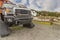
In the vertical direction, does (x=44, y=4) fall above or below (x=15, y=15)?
above

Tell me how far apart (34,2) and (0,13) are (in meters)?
5.14

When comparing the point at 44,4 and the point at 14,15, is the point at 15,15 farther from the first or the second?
the point at 44,4

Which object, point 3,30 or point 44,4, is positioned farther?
point 44,4

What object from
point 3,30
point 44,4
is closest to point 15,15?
point 3,30

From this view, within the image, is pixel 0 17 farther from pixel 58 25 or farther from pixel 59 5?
pixel 59 5

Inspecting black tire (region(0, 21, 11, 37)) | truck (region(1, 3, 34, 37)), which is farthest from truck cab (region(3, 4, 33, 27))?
black tire (region(0, 21, 11, 37))

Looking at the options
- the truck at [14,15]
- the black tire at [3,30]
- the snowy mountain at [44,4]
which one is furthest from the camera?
the snowy mountain at [44,4]

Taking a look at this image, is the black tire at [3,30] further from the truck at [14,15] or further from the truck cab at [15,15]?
the truck cab at [15,15]

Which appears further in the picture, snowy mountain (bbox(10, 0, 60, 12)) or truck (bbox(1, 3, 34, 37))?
snowy mountain (bbox(10, 0, 60, 12))

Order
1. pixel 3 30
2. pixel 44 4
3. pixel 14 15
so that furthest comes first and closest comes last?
pixel 44 4
pixel 14 15
pixel 3 30

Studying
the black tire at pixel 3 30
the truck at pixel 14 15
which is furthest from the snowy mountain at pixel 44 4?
the black tire at pixel 3 30

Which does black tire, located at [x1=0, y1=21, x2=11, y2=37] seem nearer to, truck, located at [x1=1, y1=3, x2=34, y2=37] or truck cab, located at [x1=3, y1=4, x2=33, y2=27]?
truck, located at [x1=1, y1=3, x2=34, y2=37]

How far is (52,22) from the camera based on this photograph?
1169cm

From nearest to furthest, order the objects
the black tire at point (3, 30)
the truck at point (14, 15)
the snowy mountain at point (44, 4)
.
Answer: the black tire at point (3, 30)
the truck at point (14, 15)
the snowy mountain at point (44, 4)
